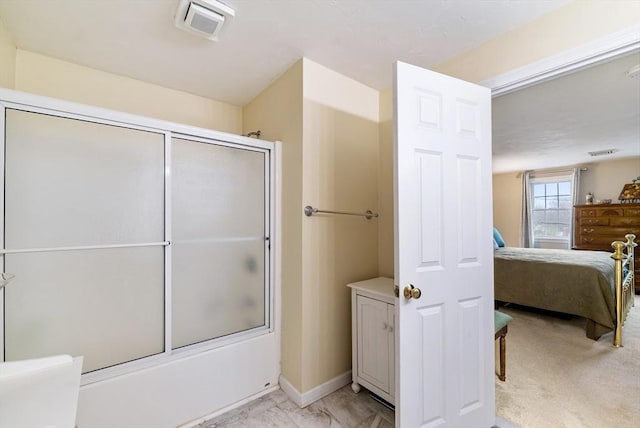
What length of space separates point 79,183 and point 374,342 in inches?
78.0

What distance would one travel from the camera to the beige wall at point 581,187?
16.3ft

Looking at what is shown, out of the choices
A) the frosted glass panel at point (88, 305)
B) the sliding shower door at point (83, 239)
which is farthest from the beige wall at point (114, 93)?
the frosted glass panel at point (88, 305)

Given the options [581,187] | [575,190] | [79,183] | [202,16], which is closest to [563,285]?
[575,190]

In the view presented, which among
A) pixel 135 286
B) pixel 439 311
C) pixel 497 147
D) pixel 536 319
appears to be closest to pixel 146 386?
pixel 135 286

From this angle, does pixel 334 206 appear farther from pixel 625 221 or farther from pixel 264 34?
pixel 625 221

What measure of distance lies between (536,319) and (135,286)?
13.8 feet

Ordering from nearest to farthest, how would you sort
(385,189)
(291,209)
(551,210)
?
1. (291,209)
2. (385,189)
3. (551,210)

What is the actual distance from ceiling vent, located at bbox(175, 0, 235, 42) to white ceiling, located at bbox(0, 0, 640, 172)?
55mm

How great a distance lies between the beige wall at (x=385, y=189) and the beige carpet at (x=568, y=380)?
1.19 meters

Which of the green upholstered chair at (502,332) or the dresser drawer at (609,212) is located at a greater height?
the dresser drawer at (609,212)

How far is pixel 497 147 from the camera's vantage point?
14.1 ft

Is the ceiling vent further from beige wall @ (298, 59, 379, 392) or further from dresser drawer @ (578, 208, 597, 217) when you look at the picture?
dresser drawer @ (578, 208, 597, 217)

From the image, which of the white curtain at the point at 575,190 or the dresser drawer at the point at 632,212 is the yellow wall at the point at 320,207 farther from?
the white curtain at the point at 575,190

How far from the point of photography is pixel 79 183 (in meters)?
1.44
